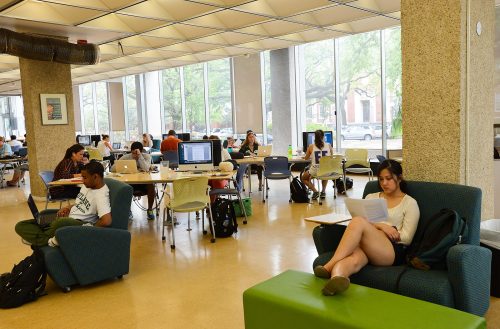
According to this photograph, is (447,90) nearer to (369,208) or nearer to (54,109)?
(369,208)

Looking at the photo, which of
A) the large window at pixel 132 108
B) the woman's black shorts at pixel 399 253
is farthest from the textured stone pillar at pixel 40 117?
the large window at pixel 132 108

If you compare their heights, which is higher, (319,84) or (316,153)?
(319,84)

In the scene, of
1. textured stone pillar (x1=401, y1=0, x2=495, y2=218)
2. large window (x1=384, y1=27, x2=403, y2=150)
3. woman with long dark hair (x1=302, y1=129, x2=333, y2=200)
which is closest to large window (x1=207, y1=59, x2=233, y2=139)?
large window (x1=384, y1=27, x2=403, y2=150)

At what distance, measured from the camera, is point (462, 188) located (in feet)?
11.4

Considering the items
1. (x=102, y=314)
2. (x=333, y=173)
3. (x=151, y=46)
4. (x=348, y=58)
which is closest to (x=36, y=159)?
(x=151, y=46)

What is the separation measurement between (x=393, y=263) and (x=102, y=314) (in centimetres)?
234

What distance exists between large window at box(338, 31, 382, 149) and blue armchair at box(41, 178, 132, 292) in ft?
27.7

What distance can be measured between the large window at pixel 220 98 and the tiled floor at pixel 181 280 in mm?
8319

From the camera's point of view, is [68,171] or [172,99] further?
[172,99]

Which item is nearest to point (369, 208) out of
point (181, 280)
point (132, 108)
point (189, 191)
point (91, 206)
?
point (181, 280)

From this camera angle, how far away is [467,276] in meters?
2.92

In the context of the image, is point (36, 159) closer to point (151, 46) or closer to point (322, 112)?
point (151, 46)

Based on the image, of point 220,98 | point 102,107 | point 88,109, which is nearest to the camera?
point 220,98

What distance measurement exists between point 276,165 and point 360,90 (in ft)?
14.6
